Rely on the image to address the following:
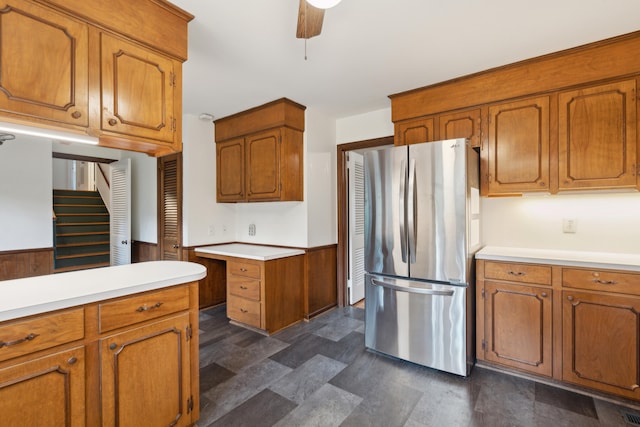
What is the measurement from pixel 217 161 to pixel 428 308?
10.3 ft

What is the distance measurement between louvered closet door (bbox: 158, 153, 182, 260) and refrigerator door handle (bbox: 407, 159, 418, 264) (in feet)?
9.14

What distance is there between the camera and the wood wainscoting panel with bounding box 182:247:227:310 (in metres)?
3.71

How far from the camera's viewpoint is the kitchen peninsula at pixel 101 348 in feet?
3.78

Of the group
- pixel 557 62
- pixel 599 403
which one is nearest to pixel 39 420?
pixel 599 403

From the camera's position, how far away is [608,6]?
5.73 ft

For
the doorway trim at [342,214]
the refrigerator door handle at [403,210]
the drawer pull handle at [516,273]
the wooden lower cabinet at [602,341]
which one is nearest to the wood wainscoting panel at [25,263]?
the doorway trim at [342,214]

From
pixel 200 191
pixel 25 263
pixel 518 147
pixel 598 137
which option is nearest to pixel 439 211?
pixel 518 147

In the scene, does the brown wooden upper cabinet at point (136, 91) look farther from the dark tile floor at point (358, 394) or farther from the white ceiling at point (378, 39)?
the dark tile floor at point (358, 394)

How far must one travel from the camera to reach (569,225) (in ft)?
8.26

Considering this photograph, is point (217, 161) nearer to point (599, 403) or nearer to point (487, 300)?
point (487, 300)

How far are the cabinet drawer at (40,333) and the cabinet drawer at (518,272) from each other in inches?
102

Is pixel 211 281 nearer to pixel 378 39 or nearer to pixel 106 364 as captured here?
pixel 106 364

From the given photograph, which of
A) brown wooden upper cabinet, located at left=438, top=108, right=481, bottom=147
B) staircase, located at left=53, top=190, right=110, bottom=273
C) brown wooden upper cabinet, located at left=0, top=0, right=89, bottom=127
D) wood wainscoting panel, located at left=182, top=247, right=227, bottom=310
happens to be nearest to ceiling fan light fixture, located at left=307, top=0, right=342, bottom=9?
brown wooden upper cabinet, located at left=0, top=0, right=89, bottom=127

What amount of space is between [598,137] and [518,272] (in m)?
1.13
